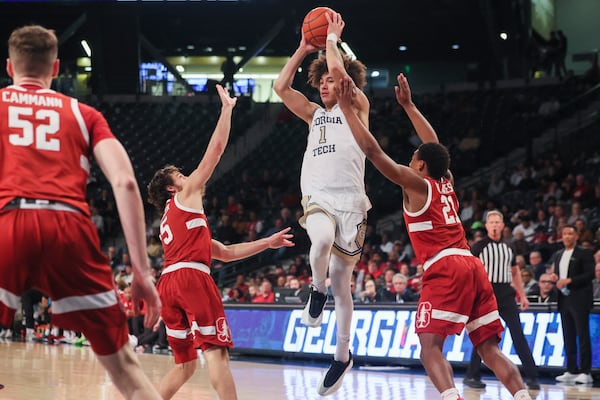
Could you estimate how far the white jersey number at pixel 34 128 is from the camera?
3828mm

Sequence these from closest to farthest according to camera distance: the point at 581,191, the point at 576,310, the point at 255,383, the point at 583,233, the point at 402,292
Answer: the point at 255,383 → the point at 576,310 → the point at 402,292 → the point at 583,233 → the point at 581,191

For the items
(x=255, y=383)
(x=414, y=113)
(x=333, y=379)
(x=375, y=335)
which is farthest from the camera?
(x=375, y=335)

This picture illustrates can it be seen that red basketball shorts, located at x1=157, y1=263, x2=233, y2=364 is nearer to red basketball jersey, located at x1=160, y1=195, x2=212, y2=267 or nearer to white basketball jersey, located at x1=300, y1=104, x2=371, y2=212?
red basketball jersey, located at x1=160, y1=195, x2=212, y2=267

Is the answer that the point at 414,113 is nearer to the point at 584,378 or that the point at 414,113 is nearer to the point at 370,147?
the point at 370,147

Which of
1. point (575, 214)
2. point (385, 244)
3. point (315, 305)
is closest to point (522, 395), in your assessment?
point (315, 305)

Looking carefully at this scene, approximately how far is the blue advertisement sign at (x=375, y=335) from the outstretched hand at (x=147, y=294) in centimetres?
826

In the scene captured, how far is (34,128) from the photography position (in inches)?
151

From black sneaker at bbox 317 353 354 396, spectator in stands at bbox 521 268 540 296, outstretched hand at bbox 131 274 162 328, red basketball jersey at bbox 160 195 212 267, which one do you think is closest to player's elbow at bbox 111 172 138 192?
outstretched hand at bbox 131 274 162 328

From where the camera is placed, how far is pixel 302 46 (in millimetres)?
6621

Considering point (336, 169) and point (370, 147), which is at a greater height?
point (370, 147)

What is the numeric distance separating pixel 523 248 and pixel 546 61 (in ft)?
35.9

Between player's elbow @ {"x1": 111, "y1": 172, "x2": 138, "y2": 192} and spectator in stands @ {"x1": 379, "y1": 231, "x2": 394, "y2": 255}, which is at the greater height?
player's elbow @ {"x1": 111, "y1": 172, "x2": 138, "y2": 192}

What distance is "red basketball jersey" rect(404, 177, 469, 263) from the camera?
6.33m

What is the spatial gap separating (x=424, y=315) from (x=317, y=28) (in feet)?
7.46
